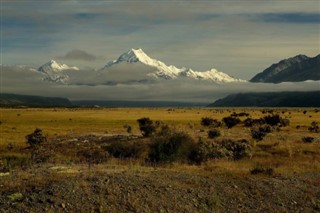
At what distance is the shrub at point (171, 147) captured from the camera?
113 feet

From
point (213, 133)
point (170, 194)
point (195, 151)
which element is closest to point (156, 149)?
point (195, 151)

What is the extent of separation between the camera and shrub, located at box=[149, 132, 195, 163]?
34.6 meters

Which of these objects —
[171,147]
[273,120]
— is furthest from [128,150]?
[273,120]

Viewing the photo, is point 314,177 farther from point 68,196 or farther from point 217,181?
point 68,196

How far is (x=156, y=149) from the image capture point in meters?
35.4

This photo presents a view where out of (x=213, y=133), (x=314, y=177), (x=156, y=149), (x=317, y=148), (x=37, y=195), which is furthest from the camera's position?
(x=213, y=133)

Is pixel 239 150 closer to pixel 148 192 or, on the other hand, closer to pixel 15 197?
pixel 148 192

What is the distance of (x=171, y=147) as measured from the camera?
35438 millimetres

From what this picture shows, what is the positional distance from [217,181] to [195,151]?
12365 millimetres

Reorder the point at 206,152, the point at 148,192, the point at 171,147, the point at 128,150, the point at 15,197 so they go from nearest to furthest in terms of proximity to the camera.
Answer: the point at 15,197 → the point at 148,192 → the point at 171,147 → the point at 206,152 → the point at 128,150

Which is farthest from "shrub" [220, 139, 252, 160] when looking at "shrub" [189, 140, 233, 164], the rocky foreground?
the rocky foreground

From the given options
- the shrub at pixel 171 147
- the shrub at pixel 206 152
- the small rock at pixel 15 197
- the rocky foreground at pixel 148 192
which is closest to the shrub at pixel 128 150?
the shrub at pixel 171 147

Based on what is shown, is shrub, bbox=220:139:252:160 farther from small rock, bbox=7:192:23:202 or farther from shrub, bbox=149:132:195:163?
small rock, bbox=7:192:23:202

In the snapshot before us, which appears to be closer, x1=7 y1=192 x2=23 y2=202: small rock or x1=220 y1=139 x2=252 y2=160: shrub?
x1=7 y1=192 x2=23 y2=202: small rock
